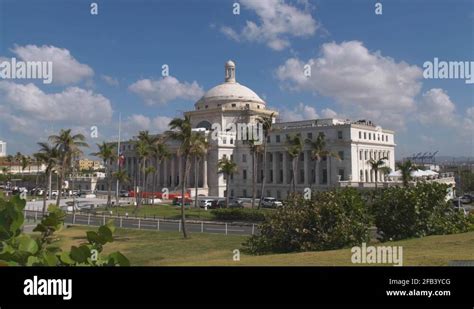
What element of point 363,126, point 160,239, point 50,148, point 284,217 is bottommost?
point 160,239

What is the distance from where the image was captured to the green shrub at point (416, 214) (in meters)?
22.2

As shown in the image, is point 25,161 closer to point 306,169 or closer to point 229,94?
point 229,94

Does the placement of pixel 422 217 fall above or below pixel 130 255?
above

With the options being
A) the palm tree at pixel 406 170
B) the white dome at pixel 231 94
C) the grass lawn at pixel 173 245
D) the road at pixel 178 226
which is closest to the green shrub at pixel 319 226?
the grass lawn at pixel 173 245

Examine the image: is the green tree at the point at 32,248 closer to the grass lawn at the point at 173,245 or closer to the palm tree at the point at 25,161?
the grass lawn at the point at 173,245

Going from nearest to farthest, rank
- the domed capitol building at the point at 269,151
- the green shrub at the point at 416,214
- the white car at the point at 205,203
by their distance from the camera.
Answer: the green shrub at the point at 416,214
the white car at the point at 205,203
the domed capitol building at the point at 269,151

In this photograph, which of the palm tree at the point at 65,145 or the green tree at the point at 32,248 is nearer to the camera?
the green tree at the point at 32,248

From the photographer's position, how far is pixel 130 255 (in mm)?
28016

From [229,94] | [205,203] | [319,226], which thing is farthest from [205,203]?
[319,226]

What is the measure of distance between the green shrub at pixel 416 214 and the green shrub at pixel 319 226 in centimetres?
110

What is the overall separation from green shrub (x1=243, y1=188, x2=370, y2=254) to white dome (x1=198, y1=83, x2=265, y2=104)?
256ft
